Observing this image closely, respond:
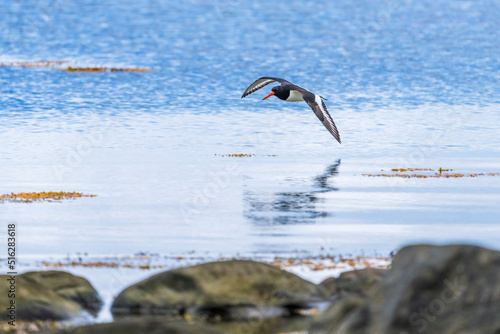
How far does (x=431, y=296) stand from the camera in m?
10.2

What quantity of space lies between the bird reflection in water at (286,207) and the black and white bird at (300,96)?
4951mm

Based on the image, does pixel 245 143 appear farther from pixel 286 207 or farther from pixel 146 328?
pixel 146 328

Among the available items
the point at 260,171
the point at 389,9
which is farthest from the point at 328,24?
the point at 260,171

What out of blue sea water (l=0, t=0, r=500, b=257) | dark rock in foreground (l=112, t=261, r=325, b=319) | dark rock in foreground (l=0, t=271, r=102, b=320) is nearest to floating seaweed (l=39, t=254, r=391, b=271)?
blue sea water (l=0, t=0, r=500, b=257)

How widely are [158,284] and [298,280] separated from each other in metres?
1.71

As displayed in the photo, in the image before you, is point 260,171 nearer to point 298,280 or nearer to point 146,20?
point 298,280

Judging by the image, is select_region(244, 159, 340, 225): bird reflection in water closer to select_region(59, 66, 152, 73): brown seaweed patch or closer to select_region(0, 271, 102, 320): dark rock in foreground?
select_region(0, 271, 102, 320): dark rock in foreground

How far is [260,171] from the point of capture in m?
25.8

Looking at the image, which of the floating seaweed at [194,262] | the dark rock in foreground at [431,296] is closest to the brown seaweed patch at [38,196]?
the floating seaweed at [194,262]

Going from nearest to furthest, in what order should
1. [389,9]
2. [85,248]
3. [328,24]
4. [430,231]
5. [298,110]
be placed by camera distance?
[85,248] → [430,231] → [298,110] → [328,24] → [389,9]

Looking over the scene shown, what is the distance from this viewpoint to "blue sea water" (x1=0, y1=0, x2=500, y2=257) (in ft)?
58.8

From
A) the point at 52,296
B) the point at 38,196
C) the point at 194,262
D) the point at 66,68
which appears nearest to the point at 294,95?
the point at 38,196

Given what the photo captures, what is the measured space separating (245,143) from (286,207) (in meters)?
12.7

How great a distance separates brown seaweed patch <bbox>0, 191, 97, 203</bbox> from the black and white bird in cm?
858
